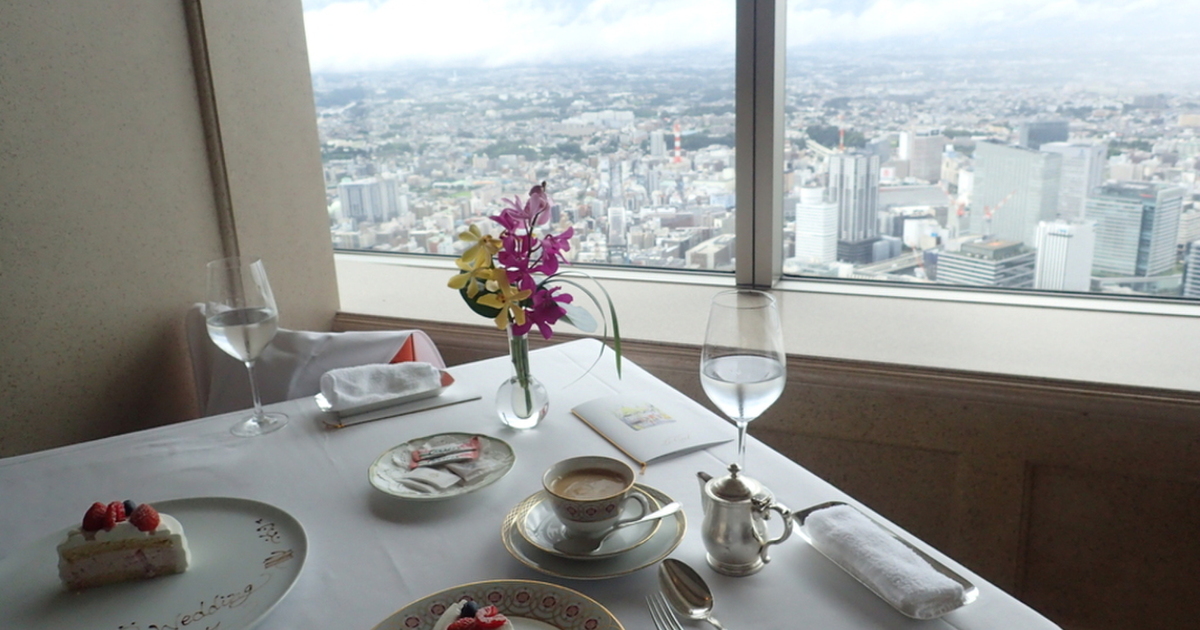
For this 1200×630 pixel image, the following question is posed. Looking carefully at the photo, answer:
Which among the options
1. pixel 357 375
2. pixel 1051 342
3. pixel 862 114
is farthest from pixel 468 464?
pixel 862 114

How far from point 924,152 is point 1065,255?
40cm

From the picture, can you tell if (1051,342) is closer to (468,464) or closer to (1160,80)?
(1160,80)

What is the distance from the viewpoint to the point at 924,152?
6.47 ft

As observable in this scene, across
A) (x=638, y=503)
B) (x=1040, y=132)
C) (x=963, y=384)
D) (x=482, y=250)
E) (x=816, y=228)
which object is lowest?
(x=963, y=384)

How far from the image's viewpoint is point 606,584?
75 cm

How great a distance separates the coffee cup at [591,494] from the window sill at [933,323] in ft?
2.94

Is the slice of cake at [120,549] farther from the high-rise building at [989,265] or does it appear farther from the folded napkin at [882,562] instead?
the high-rise building at [989,265]

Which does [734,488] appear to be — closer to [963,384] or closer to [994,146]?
[963,384]

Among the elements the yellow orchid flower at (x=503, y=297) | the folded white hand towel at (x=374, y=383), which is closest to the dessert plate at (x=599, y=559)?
the yellow orchid flower at (x=503, y=297)

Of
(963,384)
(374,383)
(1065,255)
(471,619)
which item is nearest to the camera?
(471,619)

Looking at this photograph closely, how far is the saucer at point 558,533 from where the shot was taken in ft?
2.55

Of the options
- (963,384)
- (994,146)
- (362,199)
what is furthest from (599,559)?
(362,199)

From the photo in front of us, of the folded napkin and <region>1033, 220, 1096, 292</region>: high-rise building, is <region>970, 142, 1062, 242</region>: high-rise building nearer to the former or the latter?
<region>1033, 220, 1096, 292</region>: high-rise building

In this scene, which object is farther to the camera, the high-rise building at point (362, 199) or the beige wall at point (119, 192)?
the high-rise building at point (362, 199)
